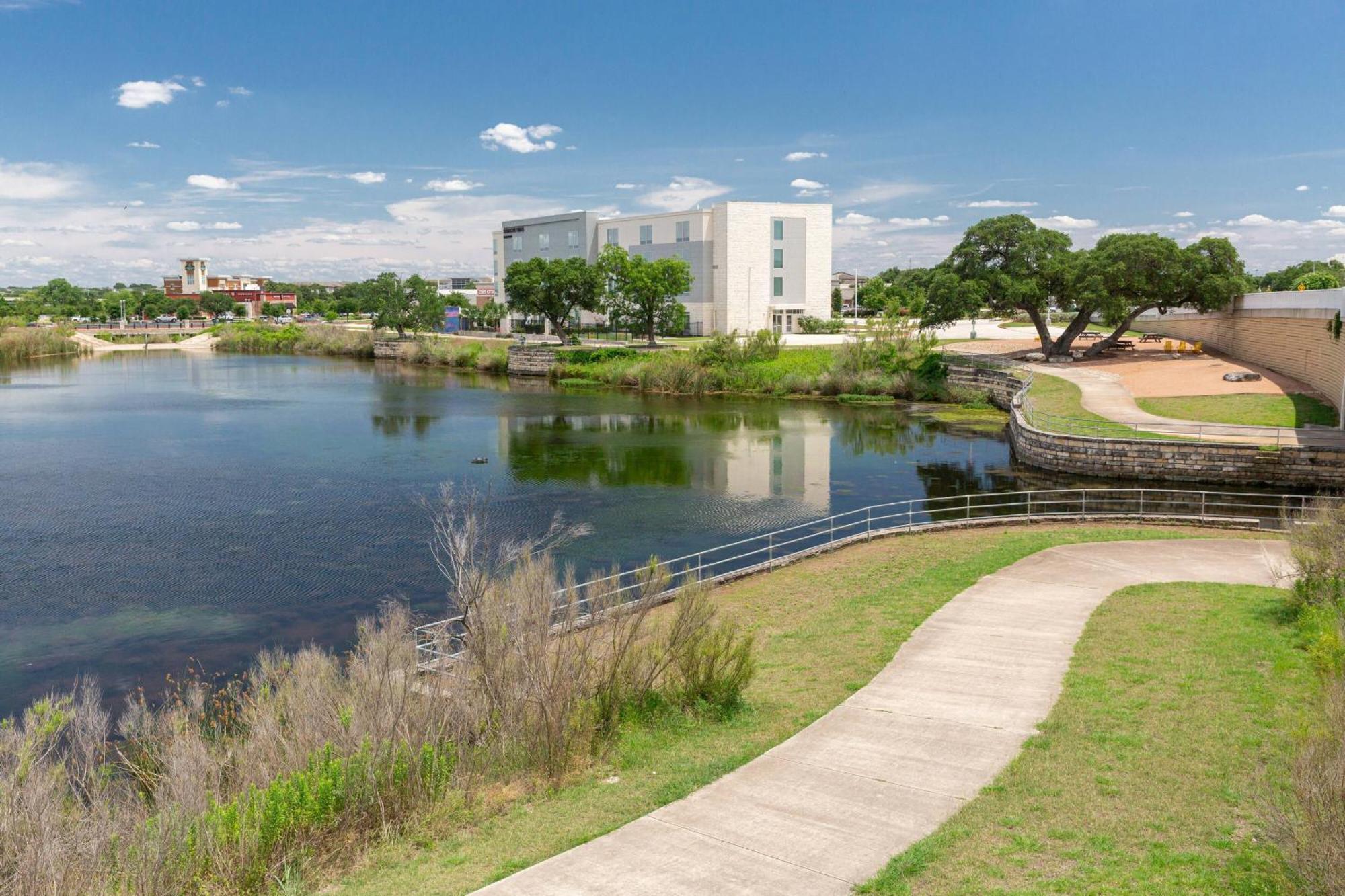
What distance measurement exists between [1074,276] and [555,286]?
4240 centimetres

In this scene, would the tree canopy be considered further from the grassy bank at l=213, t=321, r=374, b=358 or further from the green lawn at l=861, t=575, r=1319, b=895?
the grassy bank at l=213, t=321, r=374, b=358

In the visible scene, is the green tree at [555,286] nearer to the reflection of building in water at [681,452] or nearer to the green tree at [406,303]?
the green tree at [406,303]

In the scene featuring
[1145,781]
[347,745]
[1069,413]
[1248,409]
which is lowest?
[1145,781]

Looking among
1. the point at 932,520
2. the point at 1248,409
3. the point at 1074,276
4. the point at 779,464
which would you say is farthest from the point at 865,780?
the point at 1074,276

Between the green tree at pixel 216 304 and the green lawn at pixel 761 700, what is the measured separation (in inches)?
7543

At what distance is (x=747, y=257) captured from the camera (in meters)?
86.3

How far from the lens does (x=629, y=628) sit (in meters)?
11.8

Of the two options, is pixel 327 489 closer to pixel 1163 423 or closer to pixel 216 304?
pixel 1163 423

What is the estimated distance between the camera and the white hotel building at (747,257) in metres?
86.1

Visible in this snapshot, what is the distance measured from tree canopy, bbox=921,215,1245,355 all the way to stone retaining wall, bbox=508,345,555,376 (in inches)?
1130

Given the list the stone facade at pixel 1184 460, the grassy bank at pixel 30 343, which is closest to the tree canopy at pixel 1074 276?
the stone facade at pixel 1184 460

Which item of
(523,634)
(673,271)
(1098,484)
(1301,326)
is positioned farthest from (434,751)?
(673,271)

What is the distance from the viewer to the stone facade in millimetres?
31109

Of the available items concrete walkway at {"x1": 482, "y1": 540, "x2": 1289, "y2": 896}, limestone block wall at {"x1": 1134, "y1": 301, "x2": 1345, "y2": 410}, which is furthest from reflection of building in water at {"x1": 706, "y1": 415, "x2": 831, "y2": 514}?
Result: limestone block wall at {"x1": 1134, "y1": 301, "x2": 1345, "y2": 410}
